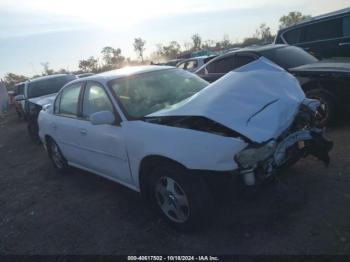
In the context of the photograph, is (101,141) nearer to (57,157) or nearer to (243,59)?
(57,157)

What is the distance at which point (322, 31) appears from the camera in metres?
8.77

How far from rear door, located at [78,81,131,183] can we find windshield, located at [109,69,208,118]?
19 centimetres

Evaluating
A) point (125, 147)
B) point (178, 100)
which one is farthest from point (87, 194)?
point (178, 100)

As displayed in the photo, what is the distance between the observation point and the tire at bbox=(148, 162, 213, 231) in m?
3.11

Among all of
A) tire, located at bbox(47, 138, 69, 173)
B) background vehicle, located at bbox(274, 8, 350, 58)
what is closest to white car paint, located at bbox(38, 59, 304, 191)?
tire, located at bbox(47, 138, 69, 173)

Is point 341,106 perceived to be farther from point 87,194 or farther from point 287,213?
point 87,194

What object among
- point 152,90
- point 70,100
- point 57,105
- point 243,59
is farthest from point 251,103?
point 243,59

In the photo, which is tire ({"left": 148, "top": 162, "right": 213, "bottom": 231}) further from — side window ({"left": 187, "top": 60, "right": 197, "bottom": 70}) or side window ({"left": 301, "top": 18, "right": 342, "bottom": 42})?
A: side window ({"left": 187, "top": 60, "right": 197, "bottom": 70})

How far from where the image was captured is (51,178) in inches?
235

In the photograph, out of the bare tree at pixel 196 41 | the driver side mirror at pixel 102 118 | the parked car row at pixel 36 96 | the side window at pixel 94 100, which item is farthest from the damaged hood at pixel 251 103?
the bare tree at pixel 196 41

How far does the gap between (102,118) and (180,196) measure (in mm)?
1265

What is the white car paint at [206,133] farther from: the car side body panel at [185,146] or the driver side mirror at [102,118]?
the driver side mirror at [102,118]

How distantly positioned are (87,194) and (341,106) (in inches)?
170

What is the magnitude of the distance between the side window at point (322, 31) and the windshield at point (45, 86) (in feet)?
24.6
